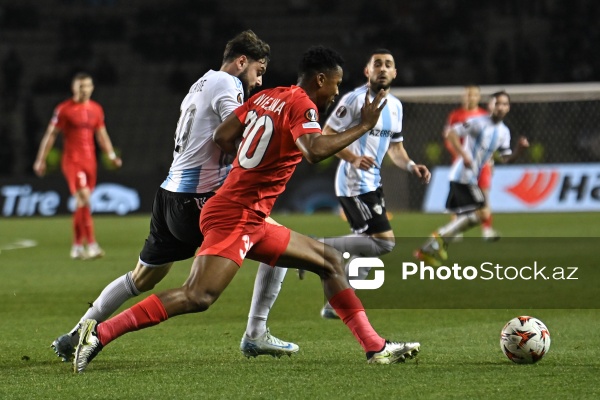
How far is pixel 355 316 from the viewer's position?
5.77m

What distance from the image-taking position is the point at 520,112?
24141mm

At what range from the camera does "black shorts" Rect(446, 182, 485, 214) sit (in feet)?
43.8

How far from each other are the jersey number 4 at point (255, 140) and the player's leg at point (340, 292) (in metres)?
0.49

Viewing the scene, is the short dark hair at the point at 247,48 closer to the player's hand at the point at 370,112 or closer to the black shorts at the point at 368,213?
the player's hand at the point at 370,112

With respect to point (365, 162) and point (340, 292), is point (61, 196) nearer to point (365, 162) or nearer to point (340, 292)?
point (365, 162)

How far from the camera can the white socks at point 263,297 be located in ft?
20.6

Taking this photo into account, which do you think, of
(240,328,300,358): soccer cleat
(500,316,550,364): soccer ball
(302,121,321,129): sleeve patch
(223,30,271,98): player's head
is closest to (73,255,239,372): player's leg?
(302,121,321,129): sleeve patch

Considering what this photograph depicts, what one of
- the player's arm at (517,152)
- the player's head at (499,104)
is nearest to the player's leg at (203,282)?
the player's arm at (517,152)

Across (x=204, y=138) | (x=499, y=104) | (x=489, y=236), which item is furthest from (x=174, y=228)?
(x=489, y=236)

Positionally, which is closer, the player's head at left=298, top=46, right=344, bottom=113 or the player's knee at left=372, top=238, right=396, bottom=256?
the player's head at left=298, top=46, right=344, bottom=113

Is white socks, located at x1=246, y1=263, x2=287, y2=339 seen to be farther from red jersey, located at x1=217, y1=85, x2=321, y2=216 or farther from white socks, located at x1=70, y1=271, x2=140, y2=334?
red jersey, located at x1=217, y1=85, x2=321, y2=216

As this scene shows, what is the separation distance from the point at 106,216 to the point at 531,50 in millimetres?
12196

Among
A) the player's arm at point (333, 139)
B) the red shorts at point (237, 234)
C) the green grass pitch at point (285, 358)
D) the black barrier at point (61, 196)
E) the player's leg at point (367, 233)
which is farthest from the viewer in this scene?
the black barrier at point (61, 196)

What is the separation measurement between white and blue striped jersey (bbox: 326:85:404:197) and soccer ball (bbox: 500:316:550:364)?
9.42ft
